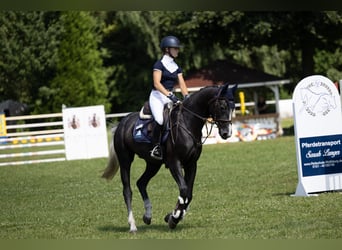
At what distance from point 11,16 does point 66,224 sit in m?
38.4

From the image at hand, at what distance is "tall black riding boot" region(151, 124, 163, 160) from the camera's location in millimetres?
9727

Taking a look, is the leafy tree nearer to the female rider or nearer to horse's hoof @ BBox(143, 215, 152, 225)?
the female rider

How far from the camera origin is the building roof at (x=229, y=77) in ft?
114

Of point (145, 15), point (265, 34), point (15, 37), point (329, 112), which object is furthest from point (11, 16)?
point (329, 112)

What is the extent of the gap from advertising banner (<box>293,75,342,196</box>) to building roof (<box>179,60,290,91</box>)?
851 inches

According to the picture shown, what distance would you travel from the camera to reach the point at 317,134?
12594 millimetres

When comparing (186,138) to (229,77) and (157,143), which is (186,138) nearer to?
(157,143)

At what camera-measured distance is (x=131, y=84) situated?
5962 cm

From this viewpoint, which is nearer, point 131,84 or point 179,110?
point 179,110

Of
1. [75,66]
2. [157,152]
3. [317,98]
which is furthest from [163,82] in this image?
[75,66]

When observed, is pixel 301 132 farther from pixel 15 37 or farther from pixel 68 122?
pixel 15 37

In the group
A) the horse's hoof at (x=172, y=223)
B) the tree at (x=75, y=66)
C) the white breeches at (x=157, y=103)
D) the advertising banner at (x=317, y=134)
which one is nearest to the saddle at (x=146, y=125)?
the white breeches at (x=157, y=103)

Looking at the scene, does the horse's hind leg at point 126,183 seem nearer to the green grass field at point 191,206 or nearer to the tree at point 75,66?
the green grass field at point 191,206

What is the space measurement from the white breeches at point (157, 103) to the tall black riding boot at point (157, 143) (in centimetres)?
16
